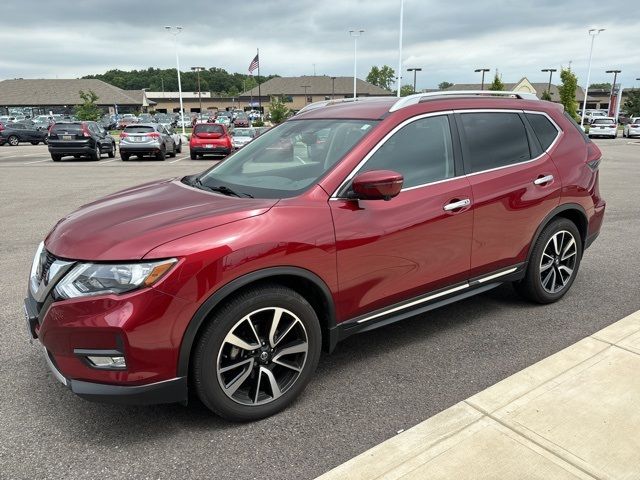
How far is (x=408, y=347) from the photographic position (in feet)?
12.5

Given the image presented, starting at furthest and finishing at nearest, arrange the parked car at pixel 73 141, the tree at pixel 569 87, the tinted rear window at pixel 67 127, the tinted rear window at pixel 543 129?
the tree at pixel 569 87 → the tinted rear window at pixel 67 127 → the parked car at pixel 73 141 → the tinted rear window at pixel 543 129

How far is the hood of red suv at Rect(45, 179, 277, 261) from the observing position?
99.6 inches

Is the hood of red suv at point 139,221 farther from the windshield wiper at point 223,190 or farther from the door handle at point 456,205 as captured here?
the door handle at point 456,205

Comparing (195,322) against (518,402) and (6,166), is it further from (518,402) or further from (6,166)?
(6,166)

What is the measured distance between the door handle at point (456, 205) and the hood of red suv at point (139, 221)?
126 centimetres

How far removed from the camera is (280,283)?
2.87 m

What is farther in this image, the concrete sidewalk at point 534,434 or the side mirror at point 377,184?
the side mirror at point 377,184

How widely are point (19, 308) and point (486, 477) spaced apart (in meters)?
4.08

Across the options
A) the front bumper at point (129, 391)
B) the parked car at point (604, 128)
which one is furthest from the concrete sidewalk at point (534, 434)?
the parked car at point (604, 128)

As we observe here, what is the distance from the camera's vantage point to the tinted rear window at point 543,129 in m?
4.31

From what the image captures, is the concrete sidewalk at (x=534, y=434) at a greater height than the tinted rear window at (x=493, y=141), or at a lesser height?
lesser

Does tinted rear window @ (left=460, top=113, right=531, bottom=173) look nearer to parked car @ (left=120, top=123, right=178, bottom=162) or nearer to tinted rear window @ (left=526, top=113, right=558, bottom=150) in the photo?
tinted rear window @ (left=526, top=113, right=558, bottom=150)

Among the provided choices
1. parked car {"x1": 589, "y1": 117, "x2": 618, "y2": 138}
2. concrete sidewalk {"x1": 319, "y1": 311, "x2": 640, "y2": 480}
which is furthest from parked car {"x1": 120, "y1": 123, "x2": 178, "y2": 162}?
parked car {"x1": 589, "y1": 117, "x2": 618, "y2": 138}

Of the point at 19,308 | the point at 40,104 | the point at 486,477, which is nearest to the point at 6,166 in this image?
the point at 19,308
